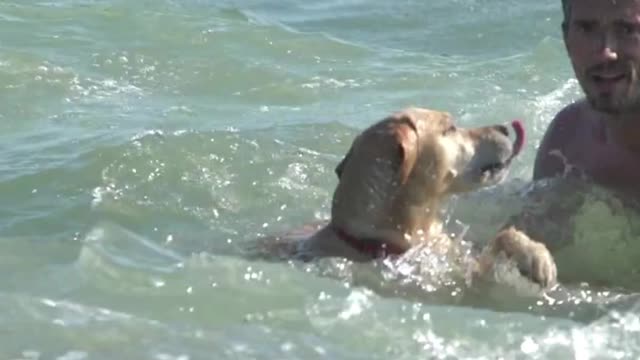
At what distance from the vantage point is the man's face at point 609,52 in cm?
696

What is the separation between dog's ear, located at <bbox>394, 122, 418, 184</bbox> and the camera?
6.84 meters

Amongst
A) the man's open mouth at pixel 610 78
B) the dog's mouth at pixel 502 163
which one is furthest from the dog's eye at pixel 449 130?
the man's open mouth at pixel 610 78

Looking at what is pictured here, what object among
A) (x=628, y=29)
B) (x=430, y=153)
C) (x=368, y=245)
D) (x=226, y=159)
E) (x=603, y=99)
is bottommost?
(x=226, y=159)

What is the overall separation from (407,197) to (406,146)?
0.89 feet

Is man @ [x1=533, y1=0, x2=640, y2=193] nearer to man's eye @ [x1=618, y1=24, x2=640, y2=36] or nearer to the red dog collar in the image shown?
man's eye @ [x1=618, y1=24, x2=640, y2=36]

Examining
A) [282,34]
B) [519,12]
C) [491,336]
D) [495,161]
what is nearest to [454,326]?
[491,336]

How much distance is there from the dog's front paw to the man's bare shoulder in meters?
1.05

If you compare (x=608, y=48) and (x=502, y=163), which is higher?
(x=608, y=48)

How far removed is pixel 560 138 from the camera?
7.68 m

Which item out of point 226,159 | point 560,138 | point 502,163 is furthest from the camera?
point 226,159

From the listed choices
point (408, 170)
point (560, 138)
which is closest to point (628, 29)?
point (560, 138)

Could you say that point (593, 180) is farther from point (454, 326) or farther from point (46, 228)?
point (46, 228)

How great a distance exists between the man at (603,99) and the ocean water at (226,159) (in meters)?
0.38

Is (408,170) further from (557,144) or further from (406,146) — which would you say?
(557,144)
